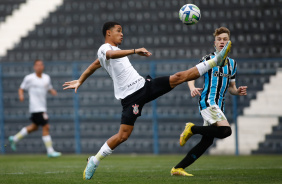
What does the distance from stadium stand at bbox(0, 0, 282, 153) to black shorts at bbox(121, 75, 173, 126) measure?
692cm

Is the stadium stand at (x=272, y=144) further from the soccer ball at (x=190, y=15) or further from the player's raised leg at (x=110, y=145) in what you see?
the player's raised leg at (x=110, y=145)

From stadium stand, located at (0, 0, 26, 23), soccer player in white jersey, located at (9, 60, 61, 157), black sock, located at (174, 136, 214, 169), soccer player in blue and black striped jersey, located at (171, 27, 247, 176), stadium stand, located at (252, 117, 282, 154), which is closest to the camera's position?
soccer player in blue and black striped jersey, located at (171, 27, 247, 176)

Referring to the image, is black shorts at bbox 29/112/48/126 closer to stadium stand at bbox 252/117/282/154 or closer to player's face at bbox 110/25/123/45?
stadium stand at bbox 252/117/282/154

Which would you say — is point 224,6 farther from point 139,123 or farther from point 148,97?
point 148,97

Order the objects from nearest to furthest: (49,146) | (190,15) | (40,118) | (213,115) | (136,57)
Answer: (213,115) < (190,15) < (49,146) < (40,118) < (136,57)

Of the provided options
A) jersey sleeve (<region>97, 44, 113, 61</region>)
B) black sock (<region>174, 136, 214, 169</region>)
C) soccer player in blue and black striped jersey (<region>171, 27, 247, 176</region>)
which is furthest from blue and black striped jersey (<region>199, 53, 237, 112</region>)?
jersey sleeve (<region>97, 44, 113, 61</region>)

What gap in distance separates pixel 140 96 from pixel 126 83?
25 centimetres

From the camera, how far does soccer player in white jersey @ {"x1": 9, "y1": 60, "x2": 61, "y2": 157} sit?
1263 centimetres

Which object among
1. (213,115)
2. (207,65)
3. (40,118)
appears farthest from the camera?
(40,118)

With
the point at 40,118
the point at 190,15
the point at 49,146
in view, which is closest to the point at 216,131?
the point at 190,15

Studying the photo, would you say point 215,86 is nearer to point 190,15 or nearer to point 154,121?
point 190,15

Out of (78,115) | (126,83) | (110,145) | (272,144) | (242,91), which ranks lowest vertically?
(272,144)

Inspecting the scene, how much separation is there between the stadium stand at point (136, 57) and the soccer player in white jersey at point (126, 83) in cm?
681

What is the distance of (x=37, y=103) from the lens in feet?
42.0
